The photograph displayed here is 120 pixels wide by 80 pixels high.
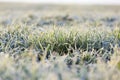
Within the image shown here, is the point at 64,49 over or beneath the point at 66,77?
beneath

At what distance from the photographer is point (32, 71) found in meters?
3.13

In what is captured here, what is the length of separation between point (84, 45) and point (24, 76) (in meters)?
1.89

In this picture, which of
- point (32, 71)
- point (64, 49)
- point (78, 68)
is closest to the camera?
point (32, 71)

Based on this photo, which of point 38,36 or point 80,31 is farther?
point 80,31

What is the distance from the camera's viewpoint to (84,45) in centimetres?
486

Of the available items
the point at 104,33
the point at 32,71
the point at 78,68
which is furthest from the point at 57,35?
the point at 32,71

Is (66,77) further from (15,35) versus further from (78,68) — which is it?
(15,35)

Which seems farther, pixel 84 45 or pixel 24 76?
pixel 84 45

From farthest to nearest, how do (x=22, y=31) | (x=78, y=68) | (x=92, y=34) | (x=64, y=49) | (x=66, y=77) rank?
1. (x=22, y=31)
2. (x=92, y=34)
3. (x=64, y=49)
4. (x=78, y=68)
5. (x=66, y=77)

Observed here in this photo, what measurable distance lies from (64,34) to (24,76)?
2.01 m

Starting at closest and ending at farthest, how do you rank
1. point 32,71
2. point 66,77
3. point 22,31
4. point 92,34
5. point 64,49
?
point 66,77 < point 32,71 < point 64,49 < point 92,34 < point 22,31

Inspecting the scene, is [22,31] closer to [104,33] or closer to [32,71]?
[104,33]

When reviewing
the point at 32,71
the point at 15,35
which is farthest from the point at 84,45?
the point at 32,71

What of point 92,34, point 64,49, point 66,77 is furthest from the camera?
point 92,34
